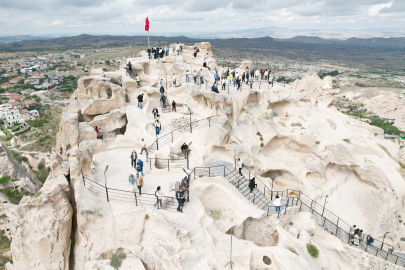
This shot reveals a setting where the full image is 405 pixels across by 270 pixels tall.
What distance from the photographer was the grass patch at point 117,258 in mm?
11528

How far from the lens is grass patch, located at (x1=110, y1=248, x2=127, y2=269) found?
11528mm

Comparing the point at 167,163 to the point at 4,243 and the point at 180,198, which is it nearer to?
the point at 180,198

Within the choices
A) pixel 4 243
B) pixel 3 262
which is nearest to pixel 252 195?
pixel 3 262

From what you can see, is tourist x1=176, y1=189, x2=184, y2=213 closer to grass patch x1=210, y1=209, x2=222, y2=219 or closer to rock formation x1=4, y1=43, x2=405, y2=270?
rock formation x1=4, y1=43, x2=405, y2=270

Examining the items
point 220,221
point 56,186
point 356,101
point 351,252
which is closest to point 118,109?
point 56,186

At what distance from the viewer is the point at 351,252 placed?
15812 mm

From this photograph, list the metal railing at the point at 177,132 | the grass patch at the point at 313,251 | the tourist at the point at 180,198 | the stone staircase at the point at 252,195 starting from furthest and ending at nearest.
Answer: the metal railing at the point at 177,132
the stone staircase at the point at 252,195
the grass patch at the point at 313,251
the tourist at the point at 180,198

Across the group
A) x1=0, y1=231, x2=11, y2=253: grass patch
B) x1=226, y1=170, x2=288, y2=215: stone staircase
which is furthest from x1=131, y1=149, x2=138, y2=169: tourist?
x1=0, y1=231, x2=11, y2=253: grass patch

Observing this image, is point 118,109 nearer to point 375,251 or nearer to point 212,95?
point 212,95

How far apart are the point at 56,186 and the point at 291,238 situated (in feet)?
38.8

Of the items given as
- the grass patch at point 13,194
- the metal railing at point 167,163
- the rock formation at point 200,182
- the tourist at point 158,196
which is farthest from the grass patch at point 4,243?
the tourist at point 158,196

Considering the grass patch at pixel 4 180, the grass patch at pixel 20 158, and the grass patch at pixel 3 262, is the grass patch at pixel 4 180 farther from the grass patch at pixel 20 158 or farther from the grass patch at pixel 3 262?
the grass patch at pixel 20 158

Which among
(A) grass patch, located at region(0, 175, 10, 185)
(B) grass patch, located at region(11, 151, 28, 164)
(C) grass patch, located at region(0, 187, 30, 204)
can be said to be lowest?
(B) grass patch, located at region(11, 151, 28, 164)

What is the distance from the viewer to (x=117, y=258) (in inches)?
462
